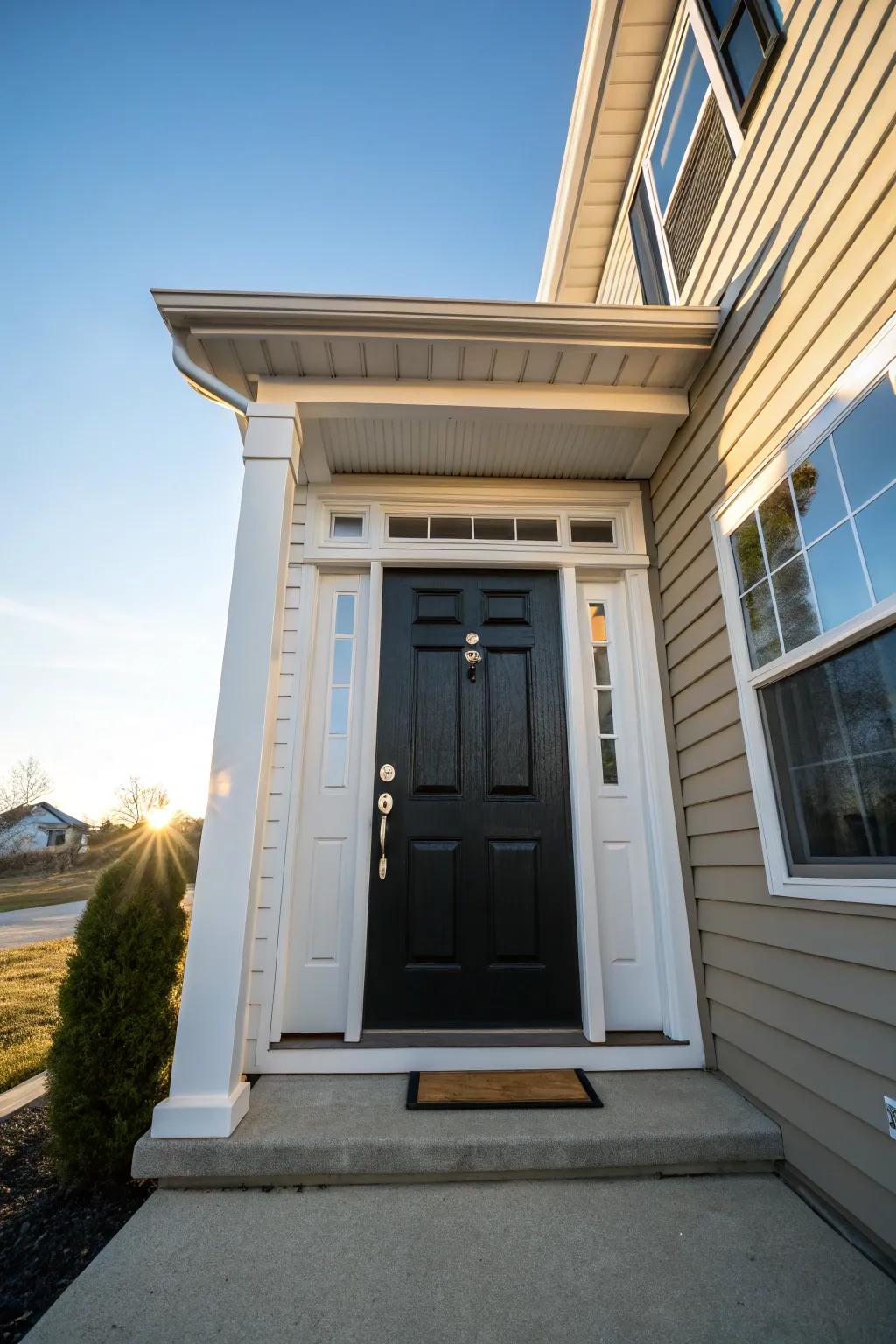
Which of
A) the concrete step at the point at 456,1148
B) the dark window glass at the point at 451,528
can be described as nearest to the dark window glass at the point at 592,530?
the dark window glass at the point at 451,528

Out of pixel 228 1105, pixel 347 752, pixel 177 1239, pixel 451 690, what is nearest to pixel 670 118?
pixel 451 690

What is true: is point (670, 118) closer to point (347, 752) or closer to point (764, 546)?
point (764, 546)

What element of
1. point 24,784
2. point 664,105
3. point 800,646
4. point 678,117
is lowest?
point 800,646

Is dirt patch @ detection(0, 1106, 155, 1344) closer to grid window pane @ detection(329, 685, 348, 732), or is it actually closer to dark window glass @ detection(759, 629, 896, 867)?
grid window pane @ detection(329, 685, 348, 732)

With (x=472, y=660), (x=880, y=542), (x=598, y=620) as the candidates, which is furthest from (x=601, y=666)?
(x=880, y=542)

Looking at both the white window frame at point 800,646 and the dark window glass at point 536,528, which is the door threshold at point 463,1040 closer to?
the white window frame at point 800,646

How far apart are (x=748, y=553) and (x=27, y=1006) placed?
477cm

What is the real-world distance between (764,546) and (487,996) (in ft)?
6.48

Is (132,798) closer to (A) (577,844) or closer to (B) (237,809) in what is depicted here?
(B) (237,809)

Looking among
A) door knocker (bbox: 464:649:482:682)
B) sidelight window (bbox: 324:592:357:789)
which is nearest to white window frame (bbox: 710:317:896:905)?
door knocker (bbox: 464:649:482:682)

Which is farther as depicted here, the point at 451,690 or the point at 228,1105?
the point at 451,690

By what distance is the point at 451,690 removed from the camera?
8.24 feet

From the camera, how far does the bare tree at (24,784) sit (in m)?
19.3

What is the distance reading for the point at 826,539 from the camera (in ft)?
4.86
